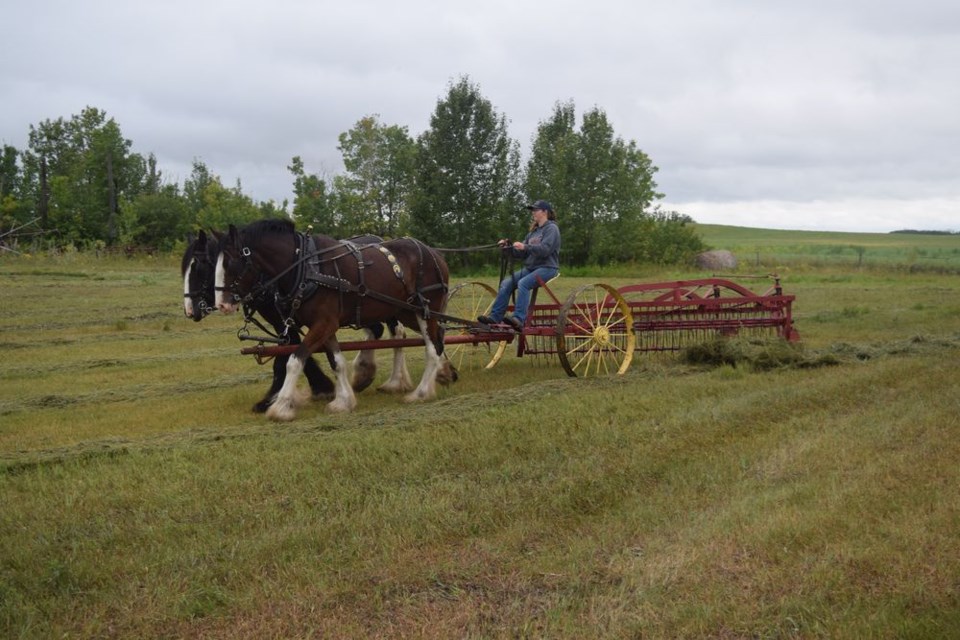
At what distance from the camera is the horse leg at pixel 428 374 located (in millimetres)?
10961

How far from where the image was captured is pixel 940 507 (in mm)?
5988

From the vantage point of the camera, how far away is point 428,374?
11.2 m

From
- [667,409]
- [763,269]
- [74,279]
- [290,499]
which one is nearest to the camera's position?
[290,499]

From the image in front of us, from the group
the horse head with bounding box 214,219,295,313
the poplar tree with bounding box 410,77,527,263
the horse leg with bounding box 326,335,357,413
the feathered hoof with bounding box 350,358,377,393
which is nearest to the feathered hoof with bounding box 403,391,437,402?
the horse leg with bounding box 326,335,357,413

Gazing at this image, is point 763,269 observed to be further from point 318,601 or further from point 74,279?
point 318,601

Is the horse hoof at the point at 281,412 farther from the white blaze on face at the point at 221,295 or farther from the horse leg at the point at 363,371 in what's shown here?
the horse leg at the point at 363,371

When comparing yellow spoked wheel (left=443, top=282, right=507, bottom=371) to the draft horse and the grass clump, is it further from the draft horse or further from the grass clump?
the grass clump

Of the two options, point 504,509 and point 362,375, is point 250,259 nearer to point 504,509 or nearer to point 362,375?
point 362,375

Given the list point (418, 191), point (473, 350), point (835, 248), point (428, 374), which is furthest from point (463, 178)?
point (835, 248)

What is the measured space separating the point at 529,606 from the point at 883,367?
7.82m

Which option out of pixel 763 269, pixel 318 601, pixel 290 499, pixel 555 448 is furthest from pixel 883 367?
pixel 763 269

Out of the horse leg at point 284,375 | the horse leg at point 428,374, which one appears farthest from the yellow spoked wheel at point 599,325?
the horse leg at point 284,375

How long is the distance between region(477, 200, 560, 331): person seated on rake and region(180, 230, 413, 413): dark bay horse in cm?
141

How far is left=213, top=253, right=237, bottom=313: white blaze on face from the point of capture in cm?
967
